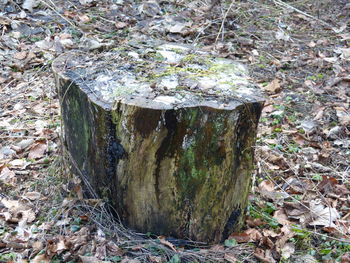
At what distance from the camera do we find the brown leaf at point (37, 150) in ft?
11.2

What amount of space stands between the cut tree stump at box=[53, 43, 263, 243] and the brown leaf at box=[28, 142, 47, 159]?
2.47 ft

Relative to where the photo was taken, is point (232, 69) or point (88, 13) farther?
point (88, 13)

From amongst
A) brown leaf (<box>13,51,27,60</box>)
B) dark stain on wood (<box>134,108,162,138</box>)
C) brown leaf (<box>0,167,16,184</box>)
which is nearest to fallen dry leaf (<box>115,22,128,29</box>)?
brown leaf (<box>13,51,27,60</box>)

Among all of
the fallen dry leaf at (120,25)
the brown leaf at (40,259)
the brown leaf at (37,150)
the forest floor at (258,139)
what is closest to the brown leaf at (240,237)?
the forest floor at (258,139)

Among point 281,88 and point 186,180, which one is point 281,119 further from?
point 186,180

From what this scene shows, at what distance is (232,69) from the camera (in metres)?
2.73

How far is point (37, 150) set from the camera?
3486 millimetres

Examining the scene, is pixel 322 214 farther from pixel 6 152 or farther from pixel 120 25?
pixel 120 25

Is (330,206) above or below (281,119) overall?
below

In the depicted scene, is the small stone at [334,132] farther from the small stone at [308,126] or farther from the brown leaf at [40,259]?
the brown leaf at [40,259]

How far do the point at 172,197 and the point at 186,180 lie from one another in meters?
0.14

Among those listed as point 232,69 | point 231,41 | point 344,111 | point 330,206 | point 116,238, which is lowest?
point 116,238

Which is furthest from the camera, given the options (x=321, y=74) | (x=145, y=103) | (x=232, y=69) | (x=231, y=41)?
(x=231, y=41)

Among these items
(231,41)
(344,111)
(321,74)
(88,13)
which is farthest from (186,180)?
(88,13)
